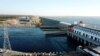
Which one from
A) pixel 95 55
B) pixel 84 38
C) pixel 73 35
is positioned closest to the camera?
pixel 95 55

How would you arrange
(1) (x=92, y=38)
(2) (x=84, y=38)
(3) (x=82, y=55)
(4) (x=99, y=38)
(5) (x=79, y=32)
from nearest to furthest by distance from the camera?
(3) (x=82, y=55), (4) (x=99, y=38), (1) (x=92, y=38), (2) (x=84, y=38), (5) (x=79, y=32)

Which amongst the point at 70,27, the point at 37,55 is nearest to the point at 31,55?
the point at 37,55

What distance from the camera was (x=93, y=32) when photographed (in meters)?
57.5

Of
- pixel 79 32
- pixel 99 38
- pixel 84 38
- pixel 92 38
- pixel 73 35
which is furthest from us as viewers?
pixel 73 35

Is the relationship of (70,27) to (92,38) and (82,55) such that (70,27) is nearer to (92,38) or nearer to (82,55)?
(92,38)

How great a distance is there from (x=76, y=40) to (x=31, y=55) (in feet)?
113

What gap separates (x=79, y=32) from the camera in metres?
68.0

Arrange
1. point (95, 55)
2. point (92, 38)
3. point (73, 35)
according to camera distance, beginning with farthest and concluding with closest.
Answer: point (73, 35)
point (92, 38)
point (95, 55)

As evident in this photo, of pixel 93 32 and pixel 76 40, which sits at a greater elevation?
pixel 93 32

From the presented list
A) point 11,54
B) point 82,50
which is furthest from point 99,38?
point 11,54

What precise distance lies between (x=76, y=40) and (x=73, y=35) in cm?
468

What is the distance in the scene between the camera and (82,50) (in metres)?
39.1

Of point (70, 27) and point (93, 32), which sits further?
point (70, 27)

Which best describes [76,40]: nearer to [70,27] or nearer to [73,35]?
[73,35]
